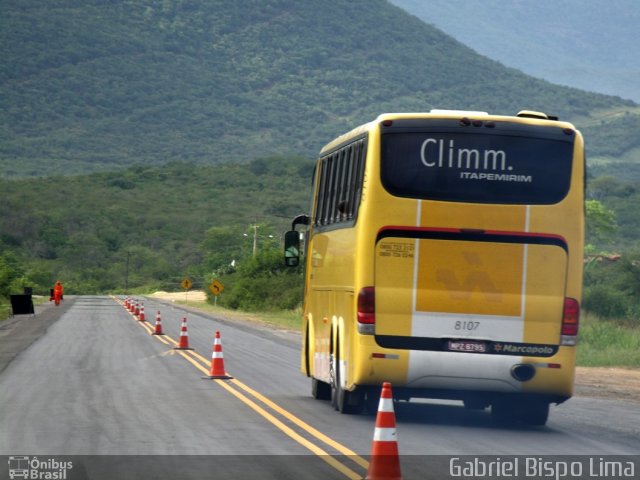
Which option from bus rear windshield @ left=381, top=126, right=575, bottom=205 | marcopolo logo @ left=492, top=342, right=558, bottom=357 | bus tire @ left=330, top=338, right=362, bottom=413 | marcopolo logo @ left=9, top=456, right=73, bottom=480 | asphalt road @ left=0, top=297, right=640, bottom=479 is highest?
bus rear windshield @ left=381, top=126, right=575, bottom=205

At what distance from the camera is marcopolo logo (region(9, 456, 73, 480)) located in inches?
471

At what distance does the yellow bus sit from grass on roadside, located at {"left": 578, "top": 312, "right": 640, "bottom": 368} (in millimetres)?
15194

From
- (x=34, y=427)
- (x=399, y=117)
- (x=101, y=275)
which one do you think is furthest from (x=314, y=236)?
(x=101, y=275)

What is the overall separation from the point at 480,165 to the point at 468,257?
1.15 metres

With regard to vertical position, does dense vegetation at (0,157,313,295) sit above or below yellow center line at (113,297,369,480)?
above

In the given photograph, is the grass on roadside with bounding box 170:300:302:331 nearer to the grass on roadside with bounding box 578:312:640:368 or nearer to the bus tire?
the grass on roadside with bounding box 578:312:640:368

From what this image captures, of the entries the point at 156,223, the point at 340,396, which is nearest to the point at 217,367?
the point at 340,396

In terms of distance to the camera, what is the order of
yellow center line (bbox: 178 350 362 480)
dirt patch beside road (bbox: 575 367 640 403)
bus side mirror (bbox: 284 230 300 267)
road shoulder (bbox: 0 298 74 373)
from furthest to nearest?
road shoulder (bbox: 0 298 74 373) → dirt patch beside road (bbox: 575 367 640 403) → bus side mirror (bbox: 284 230 300 267) → yellow center line (bbox: 178 350 362 480)

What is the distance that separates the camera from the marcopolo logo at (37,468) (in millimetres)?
11952

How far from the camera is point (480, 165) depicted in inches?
664

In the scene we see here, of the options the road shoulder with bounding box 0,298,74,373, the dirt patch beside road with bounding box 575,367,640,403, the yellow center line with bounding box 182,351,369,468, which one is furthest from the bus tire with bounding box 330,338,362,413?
the road shoulder with bounding box 0,298,74,373

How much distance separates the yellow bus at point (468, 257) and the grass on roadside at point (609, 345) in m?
15.2

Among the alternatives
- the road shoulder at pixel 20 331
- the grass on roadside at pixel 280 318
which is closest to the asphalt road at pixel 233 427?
the road shoulder at pixel 20 331

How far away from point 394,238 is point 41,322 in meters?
36.5
